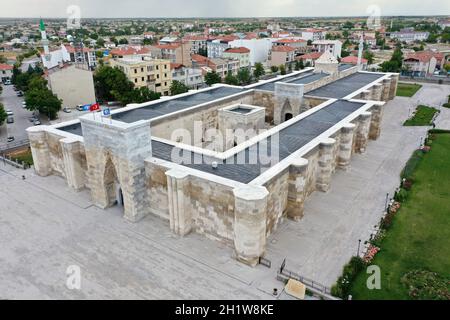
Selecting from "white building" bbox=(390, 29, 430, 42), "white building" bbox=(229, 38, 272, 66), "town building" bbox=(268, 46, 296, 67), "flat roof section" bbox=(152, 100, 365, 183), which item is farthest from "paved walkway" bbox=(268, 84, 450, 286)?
"white building" bbox=(390, 29, 430, 42)

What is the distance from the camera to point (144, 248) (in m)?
21.8

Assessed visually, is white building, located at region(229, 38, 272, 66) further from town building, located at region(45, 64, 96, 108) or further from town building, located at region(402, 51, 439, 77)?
town building, located at region(45, 64, 96, 108)

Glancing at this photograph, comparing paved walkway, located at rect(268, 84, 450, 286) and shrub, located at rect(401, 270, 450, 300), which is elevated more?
paved walkway, located at rect(268, 84, 450, 286)

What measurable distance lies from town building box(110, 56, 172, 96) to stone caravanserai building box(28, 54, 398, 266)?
27.3 m

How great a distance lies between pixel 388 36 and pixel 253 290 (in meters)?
190

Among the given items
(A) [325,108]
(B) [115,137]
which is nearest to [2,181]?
(B) [115,137]

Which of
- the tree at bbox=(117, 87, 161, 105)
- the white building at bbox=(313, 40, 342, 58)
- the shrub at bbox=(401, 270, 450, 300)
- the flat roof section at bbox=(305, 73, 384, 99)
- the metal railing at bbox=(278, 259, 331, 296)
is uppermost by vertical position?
the white building at bbox=(313, 40, 342, 58)

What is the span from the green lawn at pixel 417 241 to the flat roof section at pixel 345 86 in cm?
1557

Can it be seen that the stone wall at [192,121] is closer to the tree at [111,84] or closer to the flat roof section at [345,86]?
the flat roof section at [345,86]

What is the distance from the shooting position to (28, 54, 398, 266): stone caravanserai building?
21.2m

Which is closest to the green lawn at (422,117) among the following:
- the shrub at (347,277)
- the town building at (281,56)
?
the shrub at (347,277)

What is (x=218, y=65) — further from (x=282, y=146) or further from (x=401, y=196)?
(x=401, y=196)

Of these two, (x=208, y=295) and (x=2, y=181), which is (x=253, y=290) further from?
(x=2, y=181)

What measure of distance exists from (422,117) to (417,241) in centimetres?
3231
